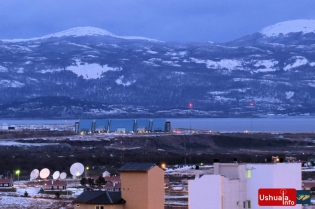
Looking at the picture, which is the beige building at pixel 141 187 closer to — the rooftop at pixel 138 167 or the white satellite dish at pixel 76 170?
the rooftop at pixel 138 167

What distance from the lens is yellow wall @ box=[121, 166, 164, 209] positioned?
30703 mm

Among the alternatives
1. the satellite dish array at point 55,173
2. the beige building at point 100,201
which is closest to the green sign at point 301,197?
the beige building at point 100,201

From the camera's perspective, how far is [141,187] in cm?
3092

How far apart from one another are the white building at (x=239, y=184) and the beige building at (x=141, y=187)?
5334mm

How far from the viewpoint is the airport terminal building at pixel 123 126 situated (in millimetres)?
117938

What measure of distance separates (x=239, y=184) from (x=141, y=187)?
21.9 feet

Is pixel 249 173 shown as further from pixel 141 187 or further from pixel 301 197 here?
pixel 141 187

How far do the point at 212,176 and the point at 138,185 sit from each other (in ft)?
23.2

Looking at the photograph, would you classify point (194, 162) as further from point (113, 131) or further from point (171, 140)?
point (113, 131)

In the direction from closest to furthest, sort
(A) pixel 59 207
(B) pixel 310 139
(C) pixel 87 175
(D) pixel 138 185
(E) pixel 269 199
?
(E) pixel 269 199, (D) pixel 138 185, (A) pixel 59 207, (C) pixel 87 175, (B) pixel 310 139

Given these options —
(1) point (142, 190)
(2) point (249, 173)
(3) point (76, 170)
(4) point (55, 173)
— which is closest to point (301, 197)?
(2) point (249, 173)

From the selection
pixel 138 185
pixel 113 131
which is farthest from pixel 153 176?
pixel 113 131

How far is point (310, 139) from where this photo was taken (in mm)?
107688

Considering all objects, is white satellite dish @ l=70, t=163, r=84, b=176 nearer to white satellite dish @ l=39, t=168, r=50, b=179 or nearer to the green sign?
white satellite dish @ l=39, t=168, r=50, b=179
